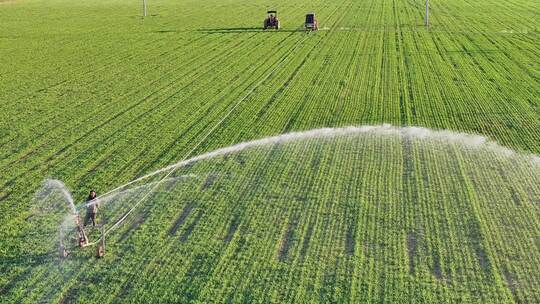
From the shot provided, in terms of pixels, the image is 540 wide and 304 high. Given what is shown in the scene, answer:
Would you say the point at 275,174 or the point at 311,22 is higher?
the point at 311,22

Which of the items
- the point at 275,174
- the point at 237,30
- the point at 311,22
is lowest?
the point at 275,174

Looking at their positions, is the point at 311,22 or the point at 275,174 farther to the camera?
the point at 311,22

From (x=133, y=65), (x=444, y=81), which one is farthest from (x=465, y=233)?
(x=133, y=65)

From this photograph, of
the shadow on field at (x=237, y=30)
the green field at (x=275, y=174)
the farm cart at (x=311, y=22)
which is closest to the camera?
the green field at (x=275, y=174)

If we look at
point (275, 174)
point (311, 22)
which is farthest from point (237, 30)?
point (275, 174)

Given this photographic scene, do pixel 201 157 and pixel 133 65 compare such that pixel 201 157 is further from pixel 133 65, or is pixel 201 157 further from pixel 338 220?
pixel 133 65

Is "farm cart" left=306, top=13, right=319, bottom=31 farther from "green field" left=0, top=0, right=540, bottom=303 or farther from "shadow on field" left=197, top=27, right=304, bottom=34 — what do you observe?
"green field" left=0, top=0, right=540, bottom=303

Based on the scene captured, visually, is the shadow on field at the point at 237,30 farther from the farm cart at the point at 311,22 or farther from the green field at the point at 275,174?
the green field at the point at 275,174

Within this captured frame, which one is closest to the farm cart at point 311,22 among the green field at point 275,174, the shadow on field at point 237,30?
the shadow on field at point 237,30

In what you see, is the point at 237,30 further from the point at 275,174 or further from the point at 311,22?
the point at 275,174
